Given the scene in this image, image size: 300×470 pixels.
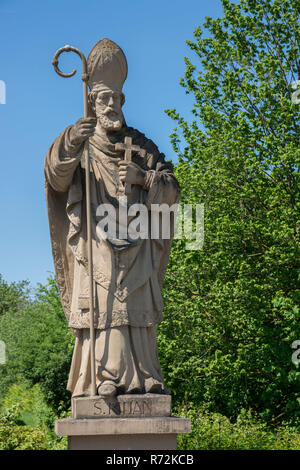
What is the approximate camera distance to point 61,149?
7.69m

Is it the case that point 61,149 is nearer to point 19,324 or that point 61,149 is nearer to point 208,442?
point 208,442

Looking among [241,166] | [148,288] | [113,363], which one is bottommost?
[113,363]

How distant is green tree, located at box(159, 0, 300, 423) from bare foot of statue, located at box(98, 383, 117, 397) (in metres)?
10.0

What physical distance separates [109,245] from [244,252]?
1179 cm

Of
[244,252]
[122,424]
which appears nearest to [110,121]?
[122,424]

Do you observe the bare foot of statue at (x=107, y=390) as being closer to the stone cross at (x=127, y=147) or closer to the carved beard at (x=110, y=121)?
the stone cross at (x=127, y=147)

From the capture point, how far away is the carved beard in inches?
316

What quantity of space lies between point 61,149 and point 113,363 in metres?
2.25

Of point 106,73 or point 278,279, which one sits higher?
point 106,73

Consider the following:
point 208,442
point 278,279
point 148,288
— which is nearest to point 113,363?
point 148,288

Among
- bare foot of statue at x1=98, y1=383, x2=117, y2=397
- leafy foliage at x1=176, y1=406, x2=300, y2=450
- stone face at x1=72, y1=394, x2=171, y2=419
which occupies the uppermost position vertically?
bare foot of statue at x1=98, y1=383, x2=117, y2=397
